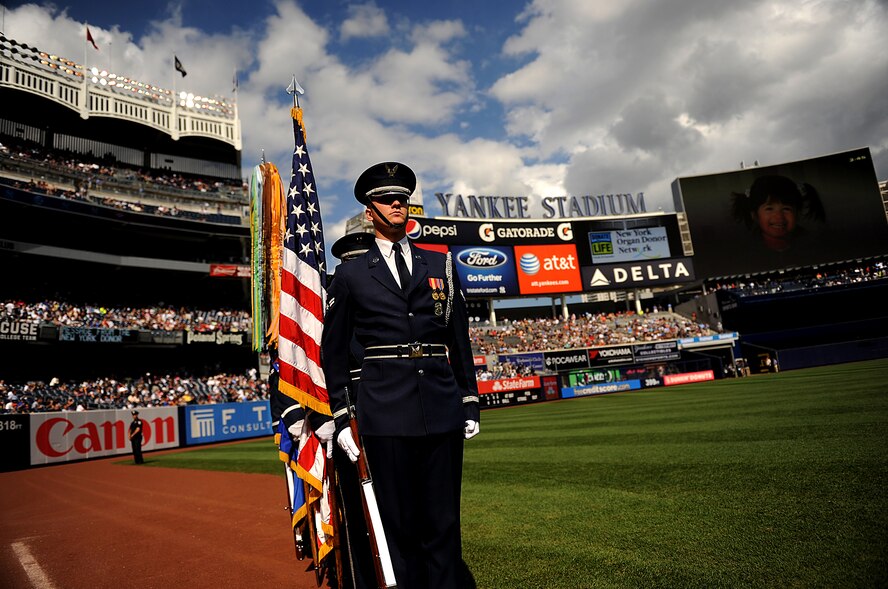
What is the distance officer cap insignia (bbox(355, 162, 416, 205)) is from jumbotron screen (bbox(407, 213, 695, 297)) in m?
36.8

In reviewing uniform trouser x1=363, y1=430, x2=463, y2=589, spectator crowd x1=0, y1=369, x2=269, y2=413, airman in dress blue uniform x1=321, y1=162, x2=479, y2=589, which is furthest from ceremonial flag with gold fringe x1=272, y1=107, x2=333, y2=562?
spectator crowd x1=0, y1=369, x2=269, y2=413

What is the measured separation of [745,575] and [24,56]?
43.0 metres

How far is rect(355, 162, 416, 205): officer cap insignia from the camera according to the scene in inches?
127

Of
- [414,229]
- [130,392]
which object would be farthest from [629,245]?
[130,392]

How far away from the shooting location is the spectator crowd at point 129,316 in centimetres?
2711

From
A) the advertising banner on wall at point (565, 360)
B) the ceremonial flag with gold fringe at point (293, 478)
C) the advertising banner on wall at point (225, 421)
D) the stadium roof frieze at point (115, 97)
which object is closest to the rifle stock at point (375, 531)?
the ceremonial flag with gold fringe at point (293, 478)

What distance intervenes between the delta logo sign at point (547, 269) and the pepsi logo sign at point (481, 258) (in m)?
1.65

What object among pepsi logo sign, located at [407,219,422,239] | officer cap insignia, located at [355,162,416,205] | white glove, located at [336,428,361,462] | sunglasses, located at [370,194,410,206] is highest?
pepsi logo sign, located at [407,219,422,239]

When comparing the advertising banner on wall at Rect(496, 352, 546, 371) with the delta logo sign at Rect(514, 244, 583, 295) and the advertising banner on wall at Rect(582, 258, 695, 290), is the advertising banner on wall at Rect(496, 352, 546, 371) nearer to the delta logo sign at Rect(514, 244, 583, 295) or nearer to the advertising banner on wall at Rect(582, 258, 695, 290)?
the delta logo sign at Rect(514, 244, 583, 295)

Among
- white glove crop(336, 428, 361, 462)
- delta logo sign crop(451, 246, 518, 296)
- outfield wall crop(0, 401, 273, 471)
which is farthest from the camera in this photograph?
delta logo sign crop(451, 246, 518, 296)

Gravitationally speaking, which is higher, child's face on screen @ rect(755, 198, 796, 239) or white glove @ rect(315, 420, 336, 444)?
child's face on screen @ rect(755, 198, 796, 239)

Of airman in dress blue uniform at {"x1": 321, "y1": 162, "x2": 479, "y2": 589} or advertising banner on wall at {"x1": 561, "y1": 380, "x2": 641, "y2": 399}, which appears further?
advertising banner on wall at {"x1": 561, "y1": 380, "x2": 641, "y2": 399}

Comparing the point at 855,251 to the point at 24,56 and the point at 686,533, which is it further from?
the point at 24,56

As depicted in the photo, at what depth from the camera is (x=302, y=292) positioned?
15.0 feet
